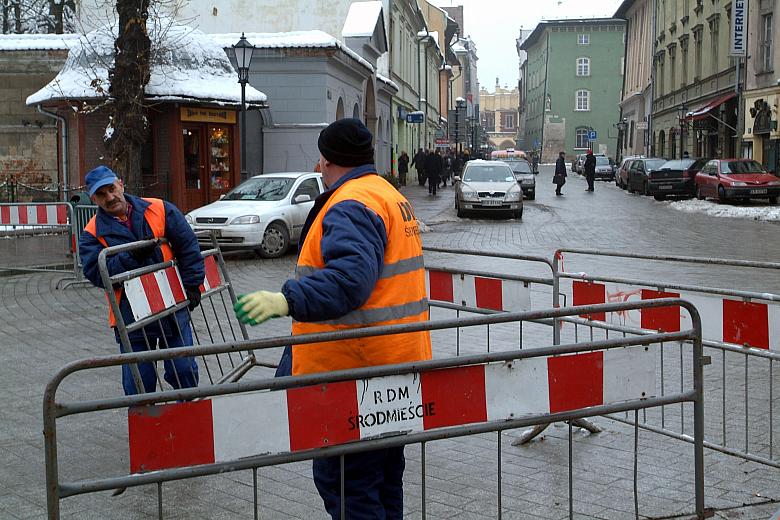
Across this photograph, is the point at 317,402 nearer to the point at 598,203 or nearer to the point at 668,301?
the point at 668,301

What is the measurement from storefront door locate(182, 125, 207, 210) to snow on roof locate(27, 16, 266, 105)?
1305 mm

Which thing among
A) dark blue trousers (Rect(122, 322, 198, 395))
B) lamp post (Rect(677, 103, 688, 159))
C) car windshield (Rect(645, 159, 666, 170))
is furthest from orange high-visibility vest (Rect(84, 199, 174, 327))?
lamp post (Rect(677, 103, 688, 159))

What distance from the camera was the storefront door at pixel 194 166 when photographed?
23891 mm

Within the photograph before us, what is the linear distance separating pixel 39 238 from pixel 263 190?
416 cm

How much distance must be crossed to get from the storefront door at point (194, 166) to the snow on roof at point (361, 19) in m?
11.8

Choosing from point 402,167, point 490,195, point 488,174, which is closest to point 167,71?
point 490,195

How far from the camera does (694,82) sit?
47188 millimetres

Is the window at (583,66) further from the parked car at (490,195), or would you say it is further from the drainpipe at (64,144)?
the drainpipe at (64,144)

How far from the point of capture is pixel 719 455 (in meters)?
5.49

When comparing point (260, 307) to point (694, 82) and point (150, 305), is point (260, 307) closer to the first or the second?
point (150, 305)

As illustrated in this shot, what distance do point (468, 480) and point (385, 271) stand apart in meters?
2.02

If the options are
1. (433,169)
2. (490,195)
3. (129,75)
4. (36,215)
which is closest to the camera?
(36,215)

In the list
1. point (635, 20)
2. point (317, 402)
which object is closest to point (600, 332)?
point (317, 402)

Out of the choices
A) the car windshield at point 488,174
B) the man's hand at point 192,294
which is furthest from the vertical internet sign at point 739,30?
the man's hand at point 192,294
